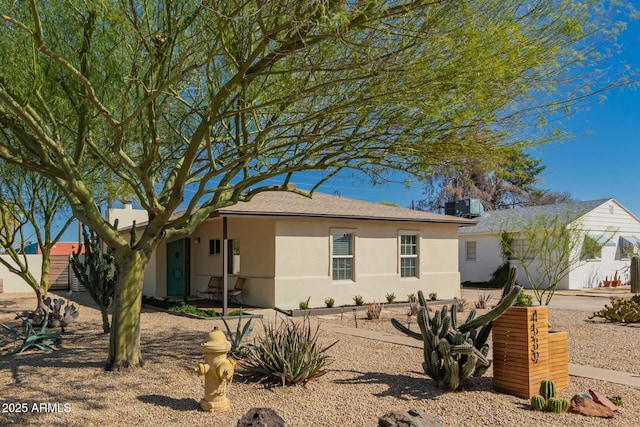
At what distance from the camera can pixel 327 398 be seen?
20.7ft

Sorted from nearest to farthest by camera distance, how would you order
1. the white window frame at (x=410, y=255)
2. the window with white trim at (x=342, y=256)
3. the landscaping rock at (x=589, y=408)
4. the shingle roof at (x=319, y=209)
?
1. the landscaping rock at (x=589, y=408)
2. the shingle roof at (x=319, y=209)
3. the window with white trim at (x=342, y=256)
4. the white window frame at (x=410, y=255)

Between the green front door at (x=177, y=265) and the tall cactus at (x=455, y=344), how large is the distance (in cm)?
1437

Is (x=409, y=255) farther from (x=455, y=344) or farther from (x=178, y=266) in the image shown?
(x=455, y=344)

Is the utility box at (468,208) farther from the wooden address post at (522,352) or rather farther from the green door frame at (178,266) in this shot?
the wooden address post at (522,352)

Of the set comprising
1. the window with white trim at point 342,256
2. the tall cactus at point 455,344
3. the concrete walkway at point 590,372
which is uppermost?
the window with white trim at point 342,256

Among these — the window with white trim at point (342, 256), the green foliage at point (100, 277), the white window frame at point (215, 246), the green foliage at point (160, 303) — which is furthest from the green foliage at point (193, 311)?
the window with white trim at point (342, 256)

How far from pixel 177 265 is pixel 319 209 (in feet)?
21.8

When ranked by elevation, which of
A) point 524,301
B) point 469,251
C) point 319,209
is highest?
point 319,209

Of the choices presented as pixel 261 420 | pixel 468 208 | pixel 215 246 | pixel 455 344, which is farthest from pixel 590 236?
pixel 261 420

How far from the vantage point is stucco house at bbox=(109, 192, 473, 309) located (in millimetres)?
15773

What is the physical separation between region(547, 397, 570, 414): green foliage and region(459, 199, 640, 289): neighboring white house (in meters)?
21.0

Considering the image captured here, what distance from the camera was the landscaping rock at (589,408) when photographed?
568 cm

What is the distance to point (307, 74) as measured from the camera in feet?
23.9

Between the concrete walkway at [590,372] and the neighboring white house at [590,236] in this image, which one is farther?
the neighboring white house at [590,236]
